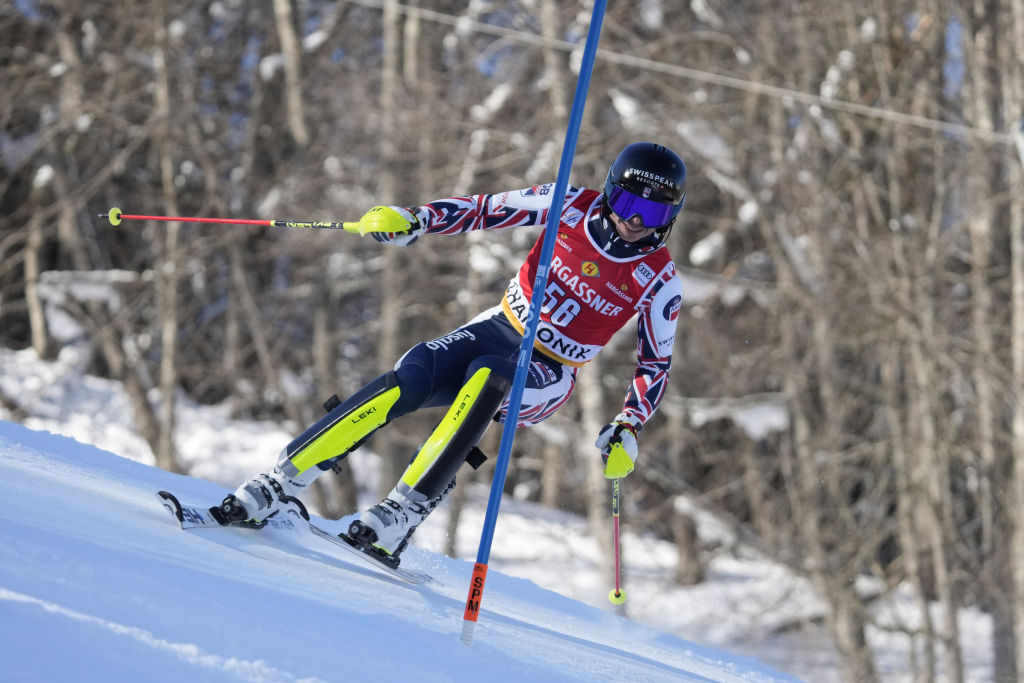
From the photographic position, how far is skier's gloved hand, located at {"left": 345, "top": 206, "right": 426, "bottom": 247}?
360 centimetres

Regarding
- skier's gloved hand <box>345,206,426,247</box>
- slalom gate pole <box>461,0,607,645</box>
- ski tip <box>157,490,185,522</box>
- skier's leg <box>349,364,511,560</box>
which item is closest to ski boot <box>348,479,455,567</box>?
skier's leg <box>349,364,511,560</box>

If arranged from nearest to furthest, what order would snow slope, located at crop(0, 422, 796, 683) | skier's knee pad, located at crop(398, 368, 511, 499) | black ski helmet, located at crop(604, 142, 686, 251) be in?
snow slope, located at crop(0, 422, 796, 683) → skier's knee pad, located at crop(398, 368, 511, 499) → black ski helmet, located at crop(604, 142, 686, 251)

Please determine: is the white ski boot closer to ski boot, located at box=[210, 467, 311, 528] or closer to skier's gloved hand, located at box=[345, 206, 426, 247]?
ski boot, located at box=[210, 467, 311, 528]

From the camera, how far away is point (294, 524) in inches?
143

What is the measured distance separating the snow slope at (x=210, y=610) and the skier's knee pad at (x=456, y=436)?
0.35 m

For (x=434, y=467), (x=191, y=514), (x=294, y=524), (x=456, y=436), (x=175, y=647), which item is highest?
(x=456, y=436)

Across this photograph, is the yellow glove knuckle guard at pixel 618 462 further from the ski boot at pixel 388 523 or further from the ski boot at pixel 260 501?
the ski boot at pixel 260 501

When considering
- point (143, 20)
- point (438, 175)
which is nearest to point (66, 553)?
point (438, 175)

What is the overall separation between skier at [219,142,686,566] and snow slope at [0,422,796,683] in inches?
9.7

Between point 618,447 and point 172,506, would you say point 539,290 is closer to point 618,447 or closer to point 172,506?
point 618,447

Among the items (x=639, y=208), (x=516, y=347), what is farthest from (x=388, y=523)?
(x=639, y=208)

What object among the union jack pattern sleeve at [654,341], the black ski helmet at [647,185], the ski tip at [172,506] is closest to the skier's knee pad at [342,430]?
the ski tip at [172,506]

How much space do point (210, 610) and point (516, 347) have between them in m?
1.80

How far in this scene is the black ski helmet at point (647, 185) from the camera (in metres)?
3.74
